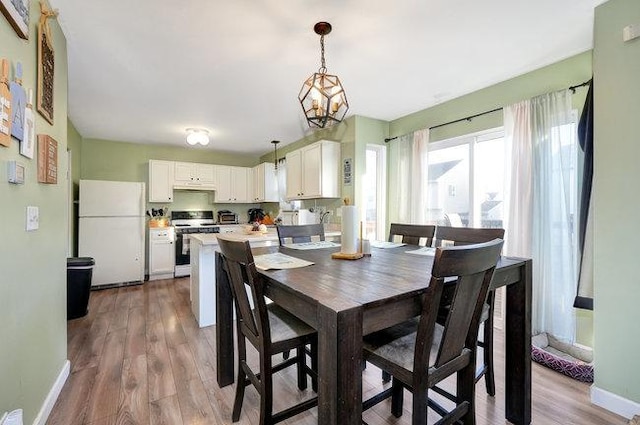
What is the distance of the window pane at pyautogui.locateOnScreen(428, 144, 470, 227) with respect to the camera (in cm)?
314

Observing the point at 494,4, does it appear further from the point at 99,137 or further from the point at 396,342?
the point at 99,137

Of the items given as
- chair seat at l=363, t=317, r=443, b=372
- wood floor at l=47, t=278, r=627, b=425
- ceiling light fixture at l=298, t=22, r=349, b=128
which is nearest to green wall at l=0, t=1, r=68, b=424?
wood floor at l=47, t=278, r=627, b=425

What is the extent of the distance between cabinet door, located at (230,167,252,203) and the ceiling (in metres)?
2.26

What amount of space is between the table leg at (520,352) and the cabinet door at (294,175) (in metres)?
3.16

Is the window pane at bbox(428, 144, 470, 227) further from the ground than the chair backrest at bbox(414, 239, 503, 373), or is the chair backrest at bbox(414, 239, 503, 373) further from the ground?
the window pane at bbox(428, 144, 470, 227)

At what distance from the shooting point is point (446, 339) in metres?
1.07

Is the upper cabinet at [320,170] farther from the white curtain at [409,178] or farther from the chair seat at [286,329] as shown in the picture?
the chair seat at [286,329]

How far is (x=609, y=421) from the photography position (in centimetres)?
155

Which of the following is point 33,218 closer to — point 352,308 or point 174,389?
point 174,389

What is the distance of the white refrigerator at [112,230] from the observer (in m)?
4.07

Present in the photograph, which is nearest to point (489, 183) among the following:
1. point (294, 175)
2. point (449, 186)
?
point (449, 186)

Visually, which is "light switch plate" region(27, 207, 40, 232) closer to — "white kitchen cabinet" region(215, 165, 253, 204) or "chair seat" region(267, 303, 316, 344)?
"chair seat" region(267, 303, 316, 344)

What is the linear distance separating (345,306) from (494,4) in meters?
2.01

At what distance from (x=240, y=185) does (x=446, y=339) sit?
522 cm
